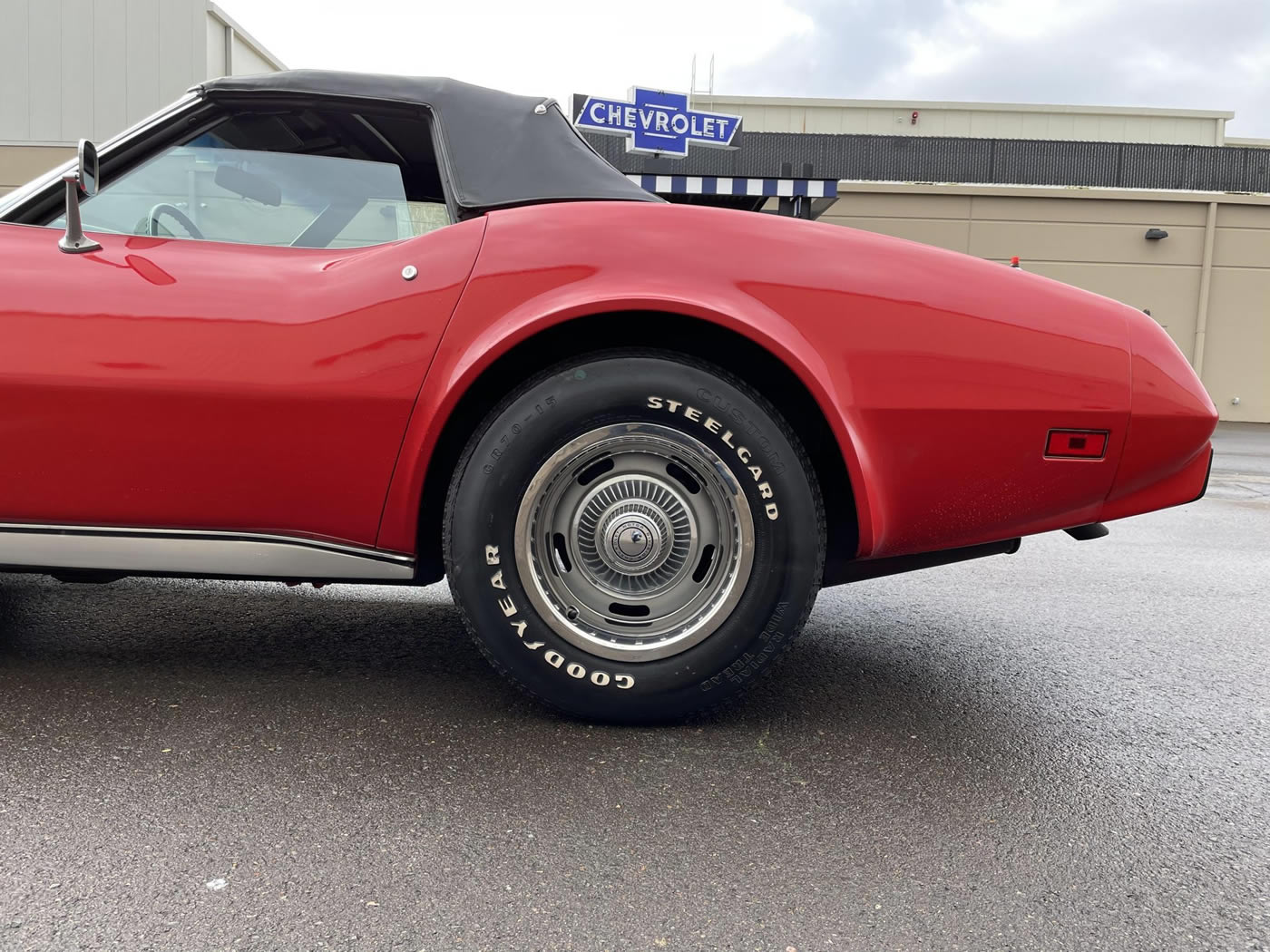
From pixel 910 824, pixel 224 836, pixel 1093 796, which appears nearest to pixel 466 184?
pixel 224 836

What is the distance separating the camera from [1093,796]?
1.97m

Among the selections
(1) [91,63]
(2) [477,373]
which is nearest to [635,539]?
(2) [477,373]

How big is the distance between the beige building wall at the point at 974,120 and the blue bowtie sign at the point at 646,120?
5495 millimetres

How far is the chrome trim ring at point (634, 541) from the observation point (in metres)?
2.15

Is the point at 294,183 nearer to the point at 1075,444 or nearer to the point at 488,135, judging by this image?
the point at 488,135

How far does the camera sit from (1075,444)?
7.09 feet

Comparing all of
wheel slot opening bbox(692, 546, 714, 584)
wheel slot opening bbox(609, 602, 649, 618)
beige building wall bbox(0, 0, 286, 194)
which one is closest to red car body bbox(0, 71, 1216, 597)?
wheel slot opening bbox(692, 546, 714, 584)

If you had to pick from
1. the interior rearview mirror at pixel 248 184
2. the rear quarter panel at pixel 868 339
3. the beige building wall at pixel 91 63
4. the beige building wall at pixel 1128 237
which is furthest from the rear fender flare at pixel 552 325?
the beige building wall at pixel 1128 237

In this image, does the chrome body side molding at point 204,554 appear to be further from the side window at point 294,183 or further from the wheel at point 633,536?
the side window at point 294,183

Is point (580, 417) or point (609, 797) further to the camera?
point (580, 417)

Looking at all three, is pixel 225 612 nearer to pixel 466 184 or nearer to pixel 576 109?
pixel 466 184

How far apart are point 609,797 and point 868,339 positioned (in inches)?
41.9

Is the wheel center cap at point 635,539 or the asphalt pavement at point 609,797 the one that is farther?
the wheel center cap at point 635,539

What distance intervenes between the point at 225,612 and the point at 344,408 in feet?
4.44
